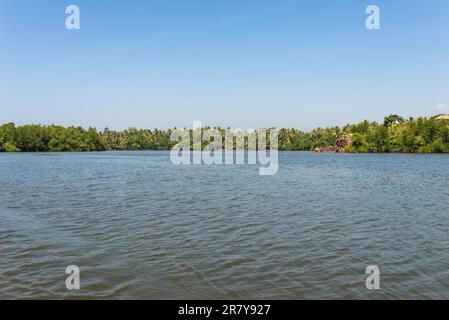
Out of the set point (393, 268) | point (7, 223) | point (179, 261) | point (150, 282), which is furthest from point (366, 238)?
point (7, 223)

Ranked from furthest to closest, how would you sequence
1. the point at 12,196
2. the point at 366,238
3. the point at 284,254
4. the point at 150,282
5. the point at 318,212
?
the point at 12,196
the point at 318,212
the point at 366,238
the point at 284,254
the point at 150,282

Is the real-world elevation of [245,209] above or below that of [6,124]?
below

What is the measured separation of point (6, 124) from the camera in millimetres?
189875

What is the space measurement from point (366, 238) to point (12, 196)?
26362mm

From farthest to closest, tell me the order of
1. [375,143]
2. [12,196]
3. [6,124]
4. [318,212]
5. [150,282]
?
[6,124] < [375,143] < [12,196] < [318,212] < [150,282]

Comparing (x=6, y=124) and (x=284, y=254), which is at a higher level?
(x=6, y=124)

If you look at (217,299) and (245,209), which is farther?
(245,209)

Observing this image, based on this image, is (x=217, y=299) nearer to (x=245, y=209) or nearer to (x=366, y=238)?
(x=366, y=238)

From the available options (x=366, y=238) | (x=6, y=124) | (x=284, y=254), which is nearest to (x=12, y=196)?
(x=284, y=254)

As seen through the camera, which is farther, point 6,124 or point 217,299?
point 6,124
